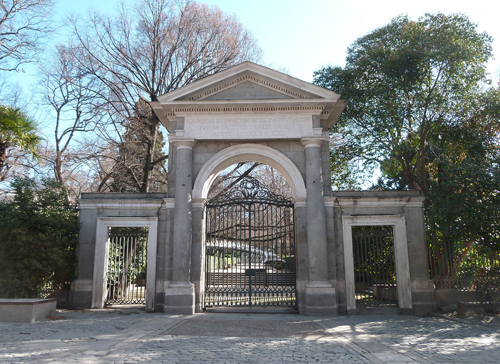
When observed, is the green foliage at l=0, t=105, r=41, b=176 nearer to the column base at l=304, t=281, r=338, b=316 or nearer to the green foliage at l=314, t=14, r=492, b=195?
the column base at l=304, t=281, r=338, b=316

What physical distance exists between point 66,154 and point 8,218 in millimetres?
8693

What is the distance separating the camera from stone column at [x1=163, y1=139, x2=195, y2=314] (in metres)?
9.95

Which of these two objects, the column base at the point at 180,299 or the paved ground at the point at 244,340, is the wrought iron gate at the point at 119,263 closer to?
the column base at the point at 180,299

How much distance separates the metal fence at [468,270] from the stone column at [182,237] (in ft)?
23.1

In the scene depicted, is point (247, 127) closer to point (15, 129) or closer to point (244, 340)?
point (15, 129)

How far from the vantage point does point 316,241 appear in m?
10.1

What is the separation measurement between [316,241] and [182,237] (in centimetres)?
371

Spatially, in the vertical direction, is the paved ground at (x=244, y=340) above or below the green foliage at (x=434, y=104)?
below

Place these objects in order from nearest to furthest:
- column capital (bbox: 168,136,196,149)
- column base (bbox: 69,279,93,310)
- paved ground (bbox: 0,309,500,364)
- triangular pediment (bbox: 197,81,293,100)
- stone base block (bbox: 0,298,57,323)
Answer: paved ground (bbox: 0,309,500,364) → stone base block (bbox: 0,298,57,323) → column base (bbox: 69,279,93,310) → column capital (bbox: 168,136,196,149) → triangular pediment (bbox: 197,81,293,100)

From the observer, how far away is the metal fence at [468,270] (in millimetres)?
9714

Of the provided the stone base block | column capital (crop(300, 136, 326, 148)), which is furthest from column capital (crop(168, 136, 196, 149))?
the stone base block

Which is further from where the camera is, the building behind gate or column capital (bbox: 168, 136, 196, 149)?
column capital (bbox: 168, 136, 196, 149)

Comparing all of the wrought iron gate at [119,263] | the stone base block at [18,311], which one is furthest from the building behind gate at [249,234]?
the stone base block at [18,311]

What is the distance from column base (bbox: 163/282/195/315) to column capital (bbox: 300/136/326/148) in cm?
514
